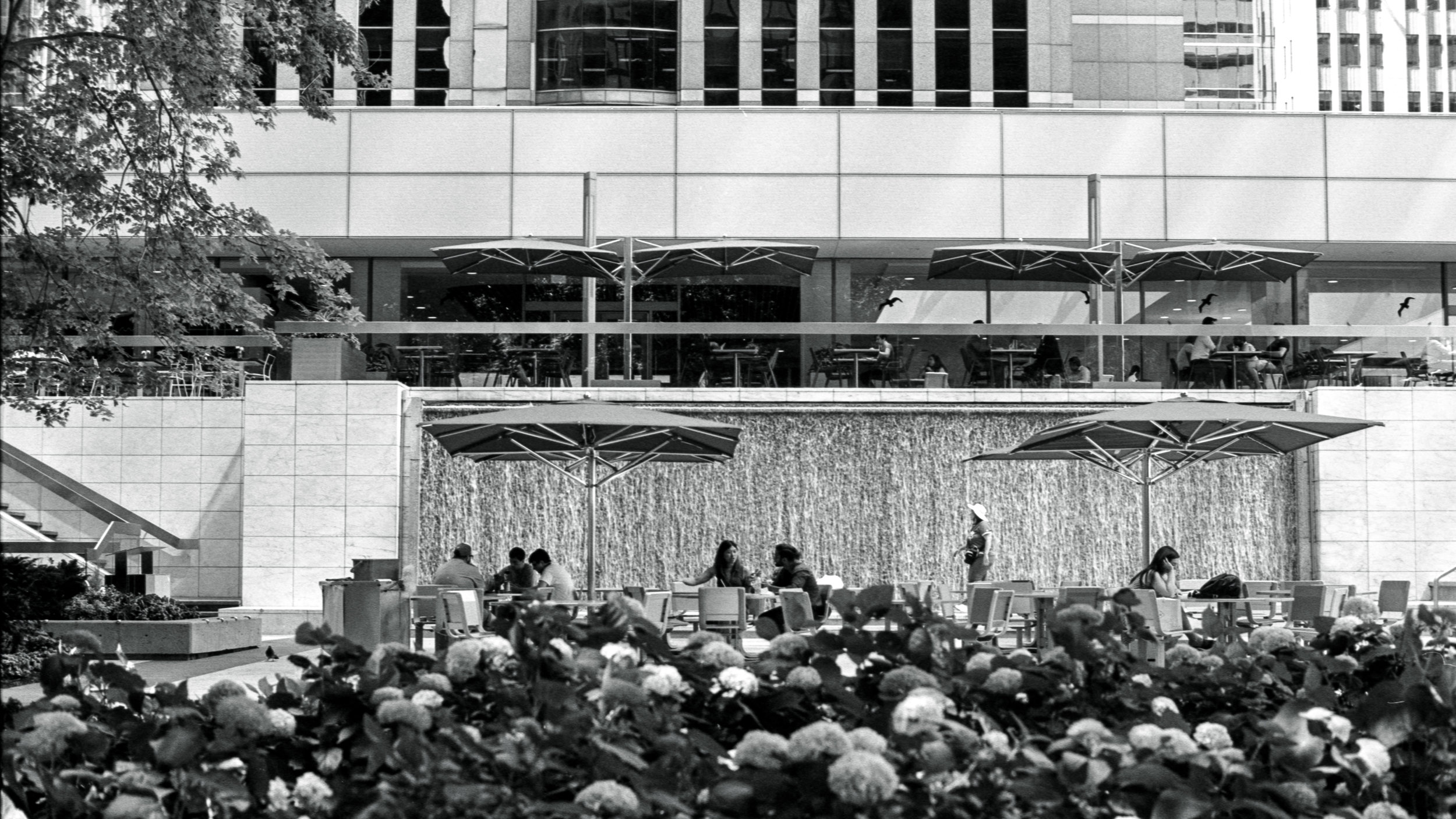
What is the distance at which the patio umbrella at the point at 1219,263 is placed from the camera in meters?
25.0

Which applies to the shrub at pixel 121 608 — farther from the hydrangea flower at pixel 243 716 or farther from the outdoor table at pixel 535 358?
the hydrangea flower at pixel 243 716

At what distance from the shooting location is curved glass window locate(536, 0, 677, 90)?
1222 inches

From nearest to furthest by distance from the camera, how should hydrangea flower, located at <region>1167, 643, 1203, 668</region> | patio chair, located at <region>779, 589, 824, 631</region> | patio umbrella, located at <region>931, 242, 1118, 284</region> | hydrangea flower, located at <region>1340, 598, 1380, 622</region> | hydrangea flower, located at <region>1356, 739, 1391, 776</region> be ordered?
1. hydrangea flower, located at <region>1356, 739, 1391, 776</region>
2. hydrangea flower, located at <region>1167, 643, 1203, 668</region>
3. hydrangea flower, located at <region>1340, 598, 1380, 622</region>
4. patio chair, located at <region>779, 589, 824, 631</region>
5. patio umbrella, located at <region>931, 242, 1118, 284</region>

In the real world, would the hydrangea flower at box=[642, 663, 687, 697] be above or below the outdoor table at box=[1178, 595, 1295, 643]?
above

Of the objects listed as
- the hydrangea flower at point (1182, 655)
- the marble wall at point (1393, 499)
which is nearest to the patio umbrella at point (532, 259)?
the marble wall at point (1393, 499)

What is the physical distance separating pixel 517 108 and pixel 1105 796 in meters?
27.0

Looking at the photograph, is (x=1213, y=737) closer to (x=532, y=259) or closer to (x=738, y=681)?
(x=738, y=681)

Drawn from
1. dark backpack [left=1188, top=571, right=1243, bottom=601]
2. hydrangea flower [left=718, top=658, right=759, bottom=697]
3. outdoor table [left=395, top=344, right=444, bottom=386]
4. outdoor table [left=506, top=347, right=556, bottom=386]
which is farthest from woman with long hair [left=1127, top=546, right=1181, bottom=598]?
hydrangea flower [left=718, top=658, right=759, bottom=697]

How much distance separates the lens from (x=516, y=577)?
53.2ft

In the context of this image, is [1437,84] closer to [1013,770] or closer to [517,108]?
[517,108]

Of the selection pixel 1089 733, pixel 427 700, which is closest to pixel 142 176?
pixel 427 700

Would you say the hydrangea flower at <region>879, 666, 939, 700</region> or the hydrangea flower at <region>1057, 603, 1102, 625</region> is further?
the hydrangea flower at <region>1057, 603, 1102, 625</region>

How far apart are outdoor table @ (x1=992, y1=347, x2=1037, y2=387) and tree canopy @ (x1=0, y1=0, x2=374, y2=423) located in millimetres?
8812

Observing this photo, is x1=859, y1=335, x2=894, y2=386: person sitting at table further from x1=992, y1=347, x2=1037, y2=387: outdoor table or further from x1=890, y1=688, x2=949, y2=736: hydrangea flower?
x1=890, y1=688, x2=949, y2=736: hydrangea flower
